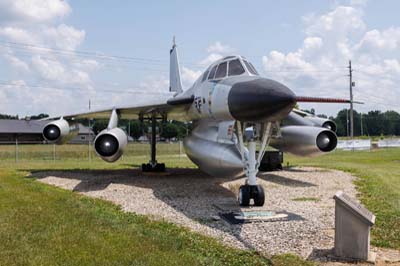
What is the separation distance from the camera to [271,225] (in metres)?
7.25

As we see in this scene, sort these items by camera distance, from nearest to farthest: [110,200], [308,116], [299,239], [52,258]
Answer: [52,258], [299,239], [110,200], [308,116]

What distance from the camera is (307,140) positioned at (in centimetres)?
1423

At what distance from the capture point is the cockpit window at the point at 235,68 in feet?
30.8

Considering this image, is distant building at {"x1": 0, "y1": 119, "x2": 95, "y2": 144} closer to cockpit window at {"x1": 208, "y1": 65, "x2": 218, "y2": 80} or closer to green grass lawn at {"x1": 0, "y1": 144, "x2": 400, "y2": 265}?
cockpit window at {"x1": 208, "y1": 65, "x2": 218, "y2": 80}

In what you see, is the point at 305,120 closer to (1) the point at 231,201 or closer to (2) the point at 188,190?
(2) the point at 188,190

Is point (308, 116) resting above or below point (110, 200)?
above

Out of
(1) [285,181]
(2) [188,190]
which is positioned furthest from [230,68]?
(1) [285,181]

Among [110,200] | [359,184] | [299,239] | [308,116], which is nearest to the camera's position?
[299,239]

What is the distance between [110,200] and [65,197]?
1157 millimetres

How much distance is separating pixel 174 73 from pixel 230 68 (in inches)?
473

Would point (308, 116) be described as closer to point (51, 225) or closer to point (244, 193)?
point (244, 193)

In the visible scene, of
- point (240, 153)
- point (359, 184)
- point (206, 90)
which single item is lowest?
point (359, 184)

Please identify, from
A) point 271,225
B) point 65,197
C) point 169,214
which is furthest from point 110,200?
point 271,225

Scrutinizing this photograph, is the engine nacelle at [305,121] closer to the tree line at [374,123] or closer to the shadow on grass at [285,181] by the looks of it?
the shadow on grass at [285,181]
